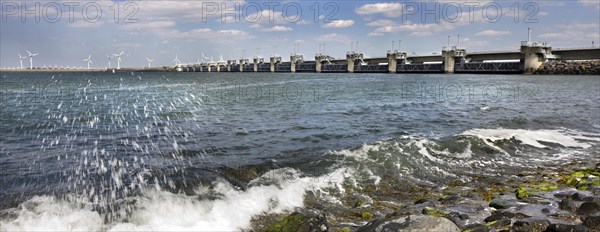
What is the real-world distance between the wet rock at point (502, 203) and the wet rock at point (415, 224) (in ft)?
12.8

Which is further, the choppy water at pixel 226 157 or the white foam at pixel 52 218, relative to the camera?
the choppy water at pixel 226 157

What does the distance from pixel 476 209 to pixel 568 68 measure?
383 feet

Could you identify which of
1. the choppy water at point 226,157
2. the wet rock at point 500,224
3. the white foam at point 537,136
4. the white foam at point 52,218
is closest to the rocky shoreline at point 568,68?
the choppy water at point 226,157

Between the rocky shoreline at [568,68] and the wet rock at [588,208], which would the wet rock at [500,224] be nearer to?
the wet rock at [588,208]

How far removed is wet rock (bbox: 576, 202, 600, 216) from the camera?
8.74 m

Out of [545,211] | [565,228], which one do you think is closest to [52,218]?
[565,228]

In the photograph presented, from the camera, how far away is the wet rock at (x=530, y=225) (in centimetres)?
755

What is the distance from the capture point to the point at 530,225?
7664mm

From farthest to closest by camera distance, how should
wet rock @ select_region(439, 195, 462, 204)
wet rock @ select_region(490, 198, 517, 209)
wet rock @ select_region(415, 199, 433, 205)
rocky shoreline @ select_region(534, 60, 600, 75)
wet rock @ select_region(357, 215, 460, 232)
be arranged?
rocky shoreline @ select_region(534, 60, 600, 75), wet rock @ select_region(415, 199, 433, 205), wet rock @ select_region(439, 195, 462, 204), wet rock @ select_region(490, 198, 517, 209), wet rock @ select_region(357, 215, 460, 232)

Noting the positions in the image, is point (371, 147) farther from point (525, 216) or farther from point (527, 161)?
point (525, 216)

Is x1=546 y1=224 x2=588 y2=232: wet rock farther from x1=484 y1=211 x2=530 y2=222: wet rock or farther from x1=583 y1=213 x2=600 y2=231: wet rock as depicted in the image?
x1=484 y1=211 x2=530 y2=222: wet rock

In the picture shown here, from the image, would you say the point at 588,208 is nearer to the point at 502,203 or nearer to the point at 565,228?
the point at 502,203

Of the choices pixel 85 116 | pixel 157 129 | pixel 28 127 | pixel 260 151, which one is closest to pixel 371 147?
pixel 260 151

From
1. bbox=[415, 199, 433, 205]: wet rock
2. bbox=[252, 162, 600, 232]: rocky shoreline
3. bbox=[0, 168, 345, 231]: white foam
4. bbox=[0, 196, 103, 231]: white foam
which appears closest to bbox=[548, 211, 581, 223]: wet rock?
bbox=[252, 162, 600, 232]: rocky shoreline
